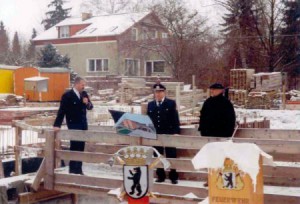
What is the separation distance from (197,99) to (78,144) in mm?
24201

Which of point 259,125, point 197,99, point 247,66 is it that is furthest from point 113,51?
point 259,125

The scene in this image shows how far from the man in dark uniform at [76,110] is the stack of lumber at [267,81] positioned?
25.5 metres

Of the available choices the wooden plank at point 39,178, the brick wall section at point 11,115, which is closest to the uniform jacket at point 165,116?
the wooden plank at point 39,178

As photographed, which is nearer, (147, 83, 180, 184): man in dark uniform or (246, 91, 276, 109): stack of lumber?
(147, 83, 180, 184): man in dark uniform

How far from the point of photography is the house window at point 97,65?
50.5 metres

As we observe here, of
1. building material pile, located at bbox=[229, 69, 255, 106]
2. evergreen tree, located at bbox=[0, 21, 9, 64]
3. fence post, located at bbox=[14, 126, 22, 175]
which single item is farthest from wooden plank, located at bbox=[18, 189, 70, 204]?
evergreen tree, located at bbox=[0, 21, 9, 64]

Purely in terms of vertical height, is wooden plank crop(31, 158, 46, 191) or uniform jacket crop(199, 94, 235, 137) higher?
uniform jacket crop(199, 94, 235, 137)

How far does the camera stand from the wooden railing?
718cm

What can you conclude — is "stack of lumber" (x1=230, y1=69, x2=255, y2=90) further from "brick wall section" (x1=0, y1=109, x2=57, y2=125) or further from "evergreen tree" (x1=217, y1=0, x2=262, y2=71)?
"brick wall section" (x1=0, y1=109, x2=57, y2=125)

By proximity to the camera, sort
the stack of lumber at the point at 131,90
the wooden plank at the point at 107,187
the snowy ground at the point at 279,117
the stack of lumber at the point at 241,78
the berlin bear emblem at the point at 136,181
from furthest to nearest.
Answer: the stack of lumber at the point at 131,90 < the stack of lumber at the point at 241,78 < the snowy ground at the point at 279,117 < the wooden plank at the point at 107,187 < the berlin bear emblem at the point at 136,181

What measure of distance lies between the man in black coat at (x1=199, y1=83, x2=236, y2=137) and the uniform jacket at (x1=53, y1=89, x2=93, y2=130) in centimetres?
232

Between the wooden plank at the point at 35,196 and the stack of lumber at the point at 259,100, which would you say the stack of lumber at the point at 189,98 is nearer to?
the stack of lumber at the point at 259,100

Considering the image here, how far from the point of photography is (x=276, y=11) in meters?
43.5

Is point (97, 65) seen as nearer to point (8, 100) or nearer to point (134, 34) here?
point (134, 34)
